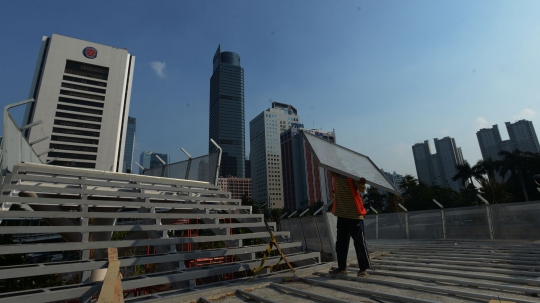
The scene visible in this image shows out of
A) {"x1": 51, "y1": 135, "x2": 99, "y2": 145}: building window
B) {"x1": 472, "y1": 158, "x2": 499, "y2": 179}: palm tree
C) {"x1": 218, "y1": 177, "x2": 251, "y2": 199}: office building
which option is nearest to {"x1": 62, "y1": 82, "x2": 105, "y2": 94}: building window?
{"x1": 51, "y1": 135, "x2": 99, "y2": 145}: building window

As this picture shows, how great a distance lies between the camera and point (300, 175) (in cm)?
11231

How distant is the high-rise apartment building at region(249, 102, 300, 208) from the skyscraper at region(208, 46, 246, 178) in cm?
2295

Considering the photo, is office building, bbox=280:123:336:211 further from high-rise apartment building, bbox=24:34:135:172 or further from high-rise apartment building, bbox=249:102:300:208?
high-rise apartment building, bbox=24:34:135:172

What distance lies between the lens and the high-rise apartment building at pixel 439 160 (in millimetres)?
88100

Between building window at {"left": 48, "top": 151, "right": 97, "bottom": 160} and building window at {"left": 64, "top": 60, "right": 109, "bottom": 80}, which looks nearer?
building window at {"left": 48, "top": 151, "right": 97, "bottom": 160}

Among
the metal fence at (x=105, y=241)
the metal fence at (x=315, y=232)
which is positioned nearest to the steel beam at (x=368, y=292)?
the metal fence at (x=105, y=241)

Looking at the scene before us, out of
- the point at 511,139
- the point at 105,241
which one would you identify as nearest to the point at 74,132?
the point at 105,241

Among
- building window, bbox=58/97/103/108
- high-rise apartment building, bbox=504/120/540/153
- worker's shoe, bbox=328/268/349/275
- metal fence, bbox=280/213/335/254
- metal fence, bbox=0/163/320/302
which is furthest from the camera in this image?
building window, bbox=58/97/103/108

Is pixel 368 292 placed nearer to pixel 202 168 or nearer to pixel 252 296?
pixel 252 296

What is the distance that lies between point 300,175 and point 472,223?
342ft

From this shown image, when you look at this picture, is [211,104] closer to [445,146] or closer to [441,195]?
[445,146]

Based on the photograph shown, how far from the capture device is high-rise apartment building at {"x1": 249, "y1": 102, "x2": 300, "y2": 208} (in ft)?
439

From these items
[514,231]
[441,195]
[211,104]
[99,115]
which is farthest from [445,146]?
[211,104]

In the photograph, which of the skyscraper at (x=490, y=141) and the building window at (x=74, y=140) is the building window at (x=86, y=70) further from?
the skyscraper at (x=490, y=141)
